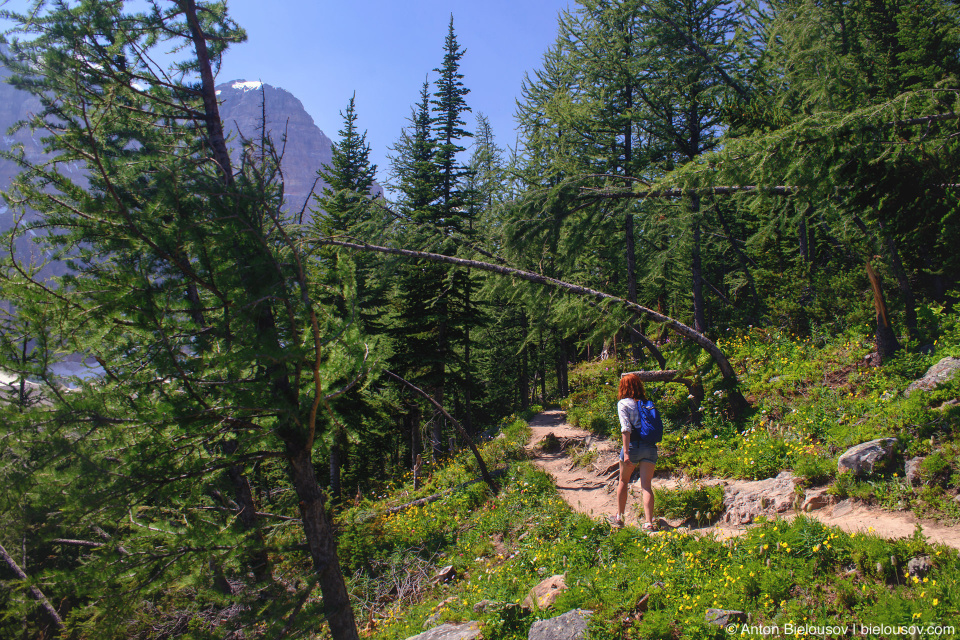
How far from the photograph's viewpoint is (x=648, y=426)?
6281 mm

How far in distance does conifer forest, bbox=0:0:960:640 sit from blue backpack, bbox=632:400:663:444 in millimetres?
1254

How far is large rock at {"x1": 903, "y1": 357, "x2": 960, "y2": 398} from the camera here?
6.72m

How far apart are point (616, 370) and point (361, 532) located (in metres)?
10.3

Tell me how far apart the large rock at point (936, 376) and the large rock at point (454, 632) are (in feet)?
22.7

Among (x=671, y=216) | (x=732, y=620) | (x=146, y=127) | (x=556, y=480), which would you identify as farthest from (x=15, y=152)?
(x=671, y=216)

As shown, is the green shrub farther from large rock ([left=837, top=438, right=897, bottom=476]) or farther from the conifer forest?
large rock ([left=837, top=438, right=897, bottom=476])

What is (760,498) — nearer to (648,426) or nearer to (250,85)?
(648,426)

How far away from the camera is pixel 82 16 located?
3.54m

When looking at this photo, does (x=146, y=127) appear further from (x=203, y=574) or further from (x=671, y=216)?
(x=671, y=216)

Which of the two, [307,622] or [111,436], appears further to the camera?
[307,622]

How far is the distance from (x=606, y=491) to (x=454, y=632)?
4449mm

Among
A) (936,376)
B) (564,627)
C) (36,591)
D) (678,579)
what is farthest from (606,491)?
(36,591)

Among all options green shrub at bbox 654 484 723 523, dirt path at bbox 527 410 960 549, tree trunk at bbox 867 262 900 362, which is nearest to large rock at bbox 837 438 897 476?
dirt path at bbox 527 410 960 549

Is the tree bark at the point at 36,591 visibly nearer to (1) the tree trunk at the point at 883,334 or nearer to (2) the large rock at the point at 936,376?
(2) the large rock at the point at 936,376
